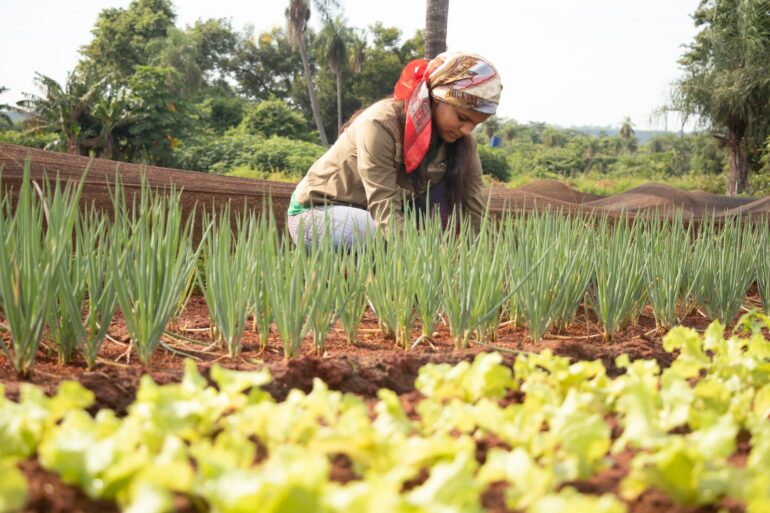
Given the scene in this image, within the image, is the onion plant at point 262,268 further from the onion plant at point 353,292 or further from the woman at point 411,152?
the woman at point 411,152

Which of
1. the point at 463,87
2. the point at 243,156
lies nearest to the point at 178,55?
the point at 243,156

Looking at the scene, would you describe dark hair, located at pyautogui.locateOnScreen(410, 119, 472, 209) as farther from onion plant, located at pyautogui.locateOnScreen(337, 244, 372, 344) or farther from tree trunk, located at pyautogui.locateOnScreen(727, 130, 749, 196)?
tree trunk, located at pyautogui.locateOnScreen(727, 130, 749, 196)

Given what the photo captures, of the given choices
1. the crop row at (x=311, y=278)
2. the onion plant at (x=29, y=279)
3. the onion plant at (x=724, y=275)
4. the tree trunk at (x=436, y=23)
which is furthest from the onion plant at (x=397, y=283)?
the tree trunk at (x=436, y=23)

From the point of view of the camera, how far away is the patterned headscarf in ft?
8.33

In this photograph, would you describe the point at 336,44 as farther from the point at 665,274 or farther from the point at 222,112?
the point at 665,274

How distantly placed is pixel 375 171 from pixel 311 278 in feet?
3.82

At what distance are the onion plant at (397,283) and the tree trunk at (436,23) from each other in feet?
10.8

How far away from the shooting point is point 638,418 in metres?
0.87

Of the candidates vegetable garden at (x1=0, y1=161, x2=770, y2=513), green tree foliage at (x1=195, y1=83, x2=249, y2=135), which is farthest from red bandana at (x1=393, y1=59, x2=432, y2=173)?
green tree foliage at (x1=195, y1=83, x2=249, y2=135)

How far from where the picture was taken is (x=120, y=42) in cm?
3353

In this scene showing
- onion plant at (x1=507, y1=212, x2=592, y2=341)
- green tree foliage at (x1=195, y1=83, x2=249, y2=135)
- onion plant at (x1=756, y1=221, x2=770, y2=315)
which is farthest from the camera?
green tree foliage at (x1=195, y1=83, x2=249, y2=135)

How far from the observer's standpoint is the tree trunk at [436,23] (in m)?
4.88

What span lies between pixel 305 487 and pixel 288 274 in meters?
1.12

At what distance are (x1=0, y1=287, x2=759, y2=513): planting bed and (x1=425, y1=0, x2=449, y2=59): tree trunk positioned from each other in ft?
10.3
